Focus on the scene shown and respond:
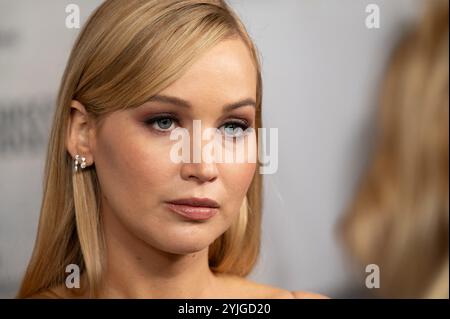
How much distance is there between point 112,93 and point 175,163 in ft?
0.76

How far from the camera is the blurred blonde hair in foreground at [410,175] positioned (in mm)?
2350

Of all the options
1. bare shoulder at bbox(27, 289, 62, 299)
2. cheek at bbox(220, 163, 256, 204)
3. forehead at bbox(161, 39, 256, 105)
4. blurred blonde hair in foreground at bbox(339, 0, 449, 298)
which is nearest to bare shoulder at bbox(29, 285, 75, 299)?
bare shoulder at bbox(27, 289, 62, 299)

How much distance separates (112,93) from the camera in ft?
5.53

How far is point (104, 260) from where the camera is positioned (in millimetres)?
1829

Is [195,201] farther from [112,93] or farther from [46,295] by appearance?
[46,295]

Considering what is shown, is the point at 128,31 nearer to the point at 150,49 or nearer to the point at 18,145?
the point at 150,49

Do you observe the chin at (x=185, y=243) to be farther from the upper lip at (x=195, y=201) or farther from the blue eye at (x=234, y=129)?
the blue eye at (x=234, y=129)

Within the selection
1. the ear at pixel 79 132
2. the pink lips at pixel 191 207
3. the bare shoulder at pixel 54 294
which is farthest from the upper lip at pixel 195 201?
the bare shoulder at pixel 54 294

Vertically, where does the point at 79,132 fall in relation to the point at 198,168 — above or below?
above

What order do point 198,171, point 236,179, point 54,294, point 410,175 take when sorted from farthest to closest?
point 410,175, point 54,294, point 236,179, point 198,171

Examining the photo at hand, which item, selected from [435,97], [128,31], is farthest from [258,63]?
[435,97]

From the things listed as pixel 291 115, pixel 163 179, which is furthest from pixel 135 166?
pixel 291 115

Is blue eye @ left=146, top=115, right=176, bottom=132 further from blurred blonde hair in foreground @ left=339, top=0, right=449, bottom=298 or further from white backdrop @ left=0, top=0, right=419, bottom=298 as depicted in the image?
blurred blonde hair in foreground @ left=339, top=0, right=449, bottom=298

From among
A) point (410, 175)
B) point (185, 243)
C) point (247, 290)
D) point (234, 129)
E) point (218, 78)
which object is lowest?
point (247, 290)
